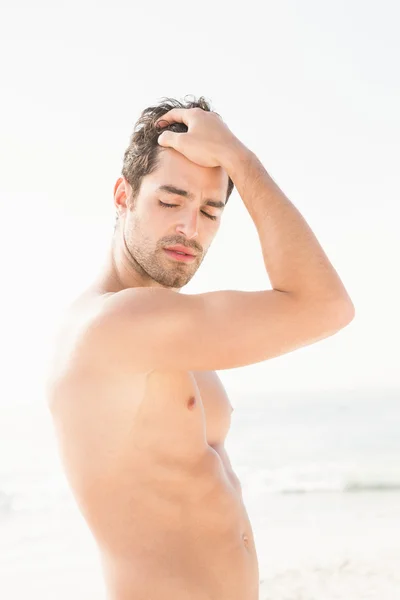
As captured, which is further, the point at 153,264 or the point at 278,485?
the point at 278,485

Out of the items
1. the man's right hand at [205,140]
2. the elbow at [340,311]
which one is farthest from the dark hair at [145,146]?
the elbow at [340,311]

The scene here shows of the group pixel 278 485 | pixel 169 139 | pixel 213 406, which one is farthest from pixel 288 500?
pixel 169 139

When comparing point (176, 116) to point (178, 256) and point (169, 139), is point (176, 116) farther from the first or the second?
point (178, 256)

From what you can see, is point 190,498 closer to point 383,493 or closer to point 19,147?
point 383,493

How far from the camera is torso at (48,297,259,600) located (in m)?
1.86

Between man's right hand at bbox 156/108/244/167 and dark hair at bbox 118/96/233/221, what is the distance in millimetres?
114

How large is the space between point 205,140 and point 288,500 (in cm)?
991

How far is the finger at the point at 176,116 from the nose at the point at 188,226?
221 millimetres

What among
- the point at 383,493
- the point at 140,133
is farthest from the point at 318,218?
the point at 140,133

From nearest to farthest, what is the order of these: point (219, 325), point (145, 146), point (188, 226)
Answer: point (219, 325), point (188, 226), point (145, 146)

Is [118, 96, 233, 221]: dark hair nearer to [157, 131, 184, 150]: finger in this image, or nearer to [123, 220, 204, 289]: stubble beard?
[157, 131, 184, 150]: finger

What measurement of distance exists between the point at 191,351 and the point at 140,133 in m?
0.79

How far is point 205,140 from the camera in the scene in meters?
1.94

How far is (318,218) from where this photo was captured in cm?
1842
